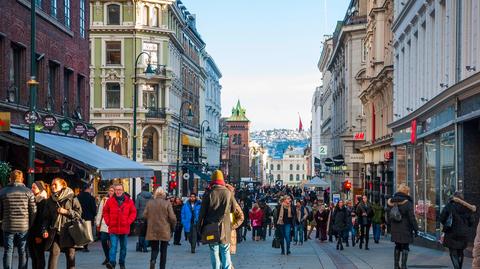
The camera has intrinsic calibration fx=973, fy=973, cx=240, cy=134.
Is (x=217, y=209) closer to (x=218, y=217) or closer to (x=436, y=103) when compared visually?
(x=218, y=217)

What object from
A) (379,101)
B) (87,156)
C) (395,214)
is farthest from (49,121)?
(379,101)

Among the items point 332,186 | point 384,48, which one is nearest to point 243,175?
point 332,186

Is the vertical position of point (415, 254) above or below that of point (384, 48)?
below

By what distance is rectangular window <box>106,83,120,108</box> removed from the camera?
243 ft

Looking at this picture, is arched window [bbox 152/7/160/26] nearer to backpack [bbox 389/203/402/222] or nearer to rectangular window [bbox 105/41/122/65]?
rectangular window [bbox 105/41/122/65]

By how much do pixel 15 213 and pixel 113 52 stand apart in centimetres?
5954

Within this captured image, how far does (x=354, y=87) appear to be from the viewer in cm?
6744

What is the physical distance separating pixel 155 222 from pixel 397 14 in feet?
76.2

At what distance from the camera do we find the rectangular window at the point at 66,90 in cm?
3659

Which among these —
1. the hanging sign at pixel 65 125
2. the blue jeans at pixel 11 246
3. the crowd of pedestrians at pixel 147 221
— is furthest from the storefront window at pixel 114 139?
the blue jeans at pixel 11 246

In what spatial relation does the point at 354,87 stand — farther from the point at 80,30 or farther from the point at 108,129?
the point at 80,30

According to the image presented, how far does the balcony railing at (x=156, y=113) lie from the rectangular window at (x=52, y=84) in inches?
1572

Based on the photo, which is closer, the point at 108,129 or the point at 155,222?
the point at 155,222

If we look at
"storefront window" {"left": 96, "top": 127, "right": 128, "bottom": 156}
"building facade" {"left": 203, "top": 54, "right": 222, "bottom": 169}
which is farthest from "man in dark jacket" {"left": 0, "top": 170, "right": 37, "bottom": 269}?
"building facade" {"left": 203, "top": 54, "right": 222, "bottom": 169}
